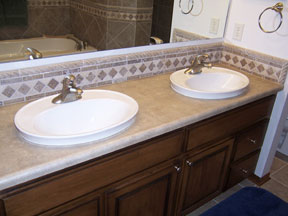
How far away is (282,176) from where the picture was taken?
92.7 inches

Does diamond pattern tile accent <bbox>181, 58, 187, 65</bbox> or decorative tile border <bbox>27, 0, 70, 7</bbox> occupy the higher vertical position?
decorative tile border <bbox>27, 0, 70, 7</bbox>

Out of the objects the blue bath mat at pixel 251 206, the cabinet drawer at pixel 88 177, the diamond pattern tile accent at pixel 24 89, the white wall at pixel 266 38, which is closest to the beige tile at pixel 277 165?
the white wall at pixel 266 38

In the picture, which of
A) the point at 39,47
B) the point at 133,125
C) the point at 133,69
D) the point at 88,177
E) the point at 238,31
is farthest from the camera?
the point at 238,31

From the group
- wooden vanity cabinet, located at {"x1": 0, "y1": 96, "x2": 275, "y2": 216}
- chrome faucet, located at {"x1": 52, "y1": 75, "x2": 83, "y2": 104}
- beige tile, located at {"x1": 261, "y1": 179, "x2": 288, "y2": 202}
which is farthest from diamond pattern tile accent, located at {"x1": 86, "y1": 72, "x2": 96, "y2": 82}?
beige tile, located at {"x1": 261, "y1": 179, "x2": 288, "y2": 202}

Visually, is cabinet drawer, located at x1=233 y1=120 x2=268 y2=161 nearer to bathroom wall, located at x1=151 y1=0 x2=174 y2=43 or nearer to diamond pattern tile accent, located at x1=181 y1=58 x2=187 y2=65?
diamond pattern tile accent, located at x1=181 y1=58 x2=187 y2=65

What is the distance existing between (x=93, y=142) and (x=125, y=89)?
558mm

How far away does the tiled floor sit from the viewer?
2021 mm

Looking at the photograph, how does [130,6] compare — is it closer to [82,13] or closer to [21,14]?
[82,13]

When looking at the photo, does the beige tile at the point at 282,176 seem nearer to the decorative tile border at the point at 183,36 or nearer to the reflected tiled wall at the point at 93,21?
the decorative tile border at the point at 183,36

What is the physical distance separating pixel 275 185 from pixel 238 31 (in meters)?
1.19

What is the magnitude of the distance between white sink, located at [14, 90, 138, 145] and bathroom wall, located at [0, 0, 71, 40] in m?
0.31

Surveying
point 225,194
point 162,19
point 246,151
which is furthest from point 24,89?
point 225,194

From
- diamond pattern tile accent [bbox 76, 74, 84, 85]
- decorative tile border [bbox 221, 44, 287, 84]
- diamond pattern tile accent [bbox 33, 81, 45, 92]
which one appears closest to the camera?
diamond pattern tile accent [bbox 33, 81, 45, 92]

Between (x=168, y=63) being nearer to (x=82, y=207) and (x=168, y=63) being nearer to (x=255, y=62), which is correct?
(x=255, y=62)
